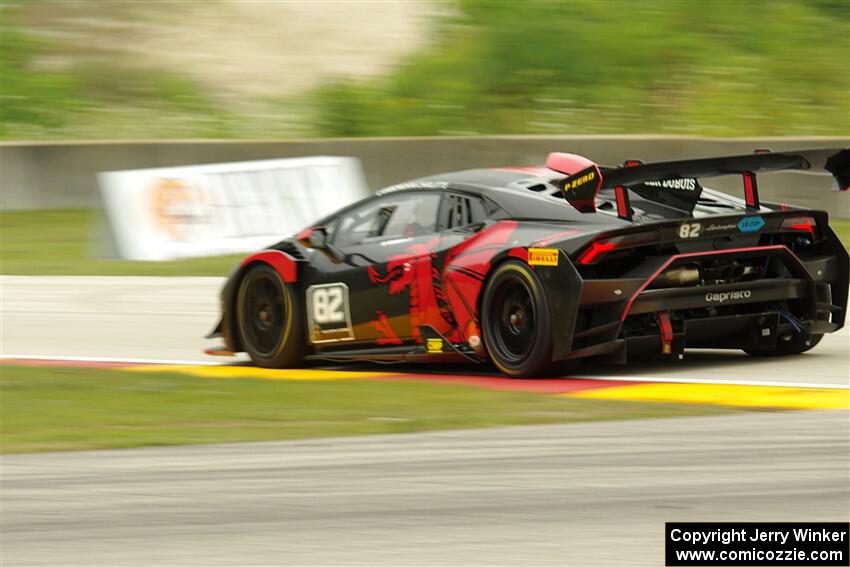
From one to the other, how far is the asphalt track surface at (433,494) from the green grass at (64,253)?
10216mm

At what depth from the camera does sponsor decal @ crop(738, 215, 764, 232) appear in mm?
8719

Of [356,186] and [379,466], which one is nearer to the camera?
[379,466]

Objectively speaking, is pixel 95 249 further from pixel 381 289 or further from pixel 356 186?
pixel 381 289

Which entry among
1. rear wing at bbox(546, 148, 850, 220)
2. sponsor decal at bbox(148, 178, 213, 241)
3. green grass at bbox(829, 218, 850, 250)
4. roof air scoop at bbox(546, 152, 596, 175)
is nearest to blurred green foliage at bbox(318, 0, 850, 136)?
green grass at bbox(829, 218, 850, 250)

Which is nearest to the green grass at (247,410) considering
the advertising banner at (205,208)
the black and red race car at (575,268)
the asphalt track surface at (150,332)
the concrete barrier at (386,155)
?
the black and red race car at (575,268)

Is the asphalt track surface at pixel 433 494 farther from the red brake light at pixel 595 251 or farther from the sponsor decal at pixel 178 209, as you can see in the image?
the sponsor decal at pixel 178 209

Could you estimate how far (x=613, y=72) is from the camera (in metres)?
25.2

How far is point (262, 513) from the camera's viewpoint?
559 centimetres

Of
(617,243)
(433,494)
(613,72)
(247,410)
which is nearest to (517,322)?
(617,243)

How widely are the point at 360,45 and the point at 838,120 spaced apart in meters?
15.2

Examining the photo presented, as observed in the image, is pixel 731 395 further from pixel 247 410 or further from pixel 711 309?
pixel 247 410

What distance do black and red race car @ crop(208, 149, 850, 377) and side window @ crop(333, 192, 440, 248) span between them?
0.03 feet

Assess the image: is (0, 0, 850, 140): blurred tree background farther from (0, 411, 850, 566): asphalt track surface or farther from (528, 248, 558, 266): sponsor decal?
(0, 411, 850, 566): asphalt track surface

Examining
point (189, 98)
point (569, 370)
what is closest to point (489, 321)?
point (569, 370)
